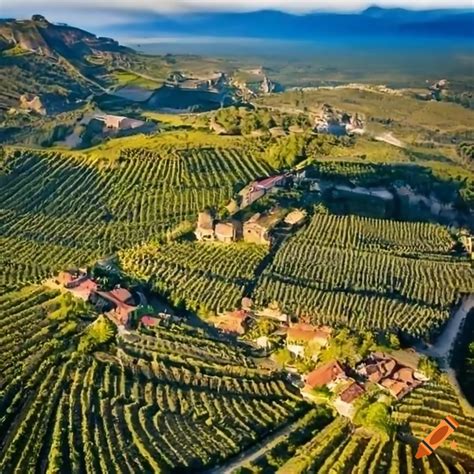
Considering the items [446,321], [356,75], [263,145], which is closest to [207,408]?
[446,321]

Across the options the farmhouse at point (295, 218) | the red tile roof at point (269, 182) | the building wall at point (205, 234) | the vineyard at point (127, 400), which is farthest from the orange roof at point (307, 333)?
the red tile roof at point (269, 182)

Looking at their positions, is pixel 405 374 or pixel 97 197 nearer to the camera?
pixel 405 374

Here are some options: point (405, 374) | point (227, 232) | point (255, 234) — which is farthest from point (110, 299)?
point (405, 374)

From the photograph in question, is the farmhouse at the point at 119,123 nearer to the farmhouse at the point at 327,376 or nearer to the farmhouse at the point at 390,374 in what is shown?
the farmhouse at the point at 327,376

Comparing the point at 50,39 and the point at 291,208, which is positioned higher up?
the point at 50,39

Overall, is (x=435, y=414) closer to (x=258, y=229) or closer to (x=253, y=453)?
(x=253, y=453)
